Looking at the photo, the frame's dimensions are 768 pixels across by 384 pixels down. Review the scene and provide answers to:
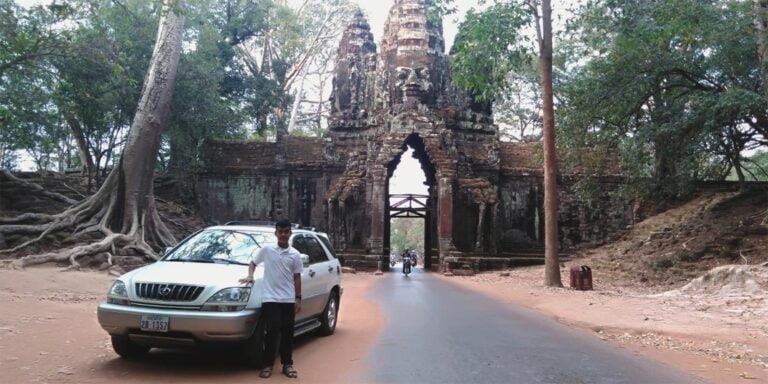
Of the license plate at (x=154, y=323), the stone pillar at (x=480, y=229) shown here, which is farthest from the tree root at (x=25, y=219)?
the stone pillar at (x=480, y=229)

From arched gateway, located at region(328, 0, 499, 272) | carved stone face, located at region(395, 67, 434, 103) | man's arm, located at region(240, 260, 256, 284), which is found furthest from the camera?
carved stone face, located at region(395, 67, 434, 103)

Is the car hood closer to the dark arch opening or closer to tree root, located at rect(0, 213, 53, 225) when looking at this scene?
tree root, located at rect(0, 213, 53, 225)

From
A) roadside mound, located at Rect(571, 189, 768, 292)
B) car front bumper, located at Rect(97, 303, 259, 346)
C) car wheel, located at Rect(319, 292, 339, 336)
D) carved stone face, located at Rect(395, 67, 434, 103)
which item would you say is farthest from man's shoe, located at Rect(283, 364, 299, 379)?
carved stone face, located at Rect(395, 67, 434, 103)

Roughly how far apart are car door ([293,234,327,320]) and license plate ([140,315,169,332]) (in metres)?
1.83

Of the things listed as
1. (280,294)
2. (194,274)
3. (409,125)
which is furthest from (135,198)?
(409,125)

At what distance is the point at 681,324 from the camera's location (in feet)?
30.1

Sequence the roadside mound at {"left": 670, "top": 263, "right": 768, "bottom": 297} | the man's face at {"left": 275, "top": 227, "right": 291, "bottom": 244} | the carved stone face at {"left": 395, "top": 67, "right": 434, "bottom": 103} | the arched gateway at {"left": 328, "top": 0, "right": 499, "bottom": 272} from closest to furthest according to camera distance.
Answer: the man's face at {"left": 275, "top": 227, "right": 291, "bottom": 244} → the roadside mound at {"left": 670, "top": 263, "right": 768, "bottom": 297} → the arched gateway at {"left": 328, "top": 0, "right": 499, "bottom": 272} → the carved stone face at {"left": 395, "top": 67, "right": 434, "bottom": 103}

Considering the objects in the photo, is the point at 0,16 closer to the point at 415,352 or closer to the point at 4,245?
the point at 4,245

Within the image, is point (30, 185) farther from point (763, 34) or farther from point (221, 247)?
point (763, 34)

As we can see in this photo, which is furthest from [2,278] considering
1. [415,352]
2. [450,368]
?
[450,368]

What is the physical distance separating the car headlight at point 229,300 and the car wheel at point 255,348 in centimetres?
28

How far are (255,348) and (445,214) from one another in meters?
19.8

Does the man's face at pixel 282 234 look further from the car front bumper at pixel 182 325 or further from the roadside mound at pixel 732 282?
the roadside mound at pixel 732 282

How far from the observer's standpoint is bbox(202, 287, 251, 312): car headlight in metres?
5.63
